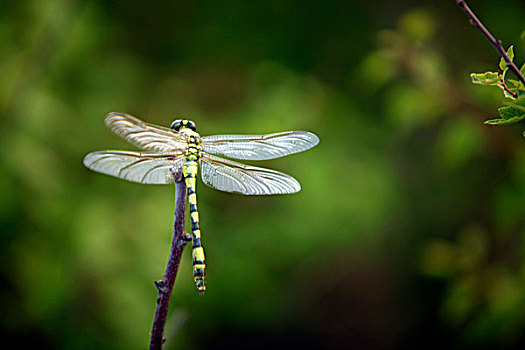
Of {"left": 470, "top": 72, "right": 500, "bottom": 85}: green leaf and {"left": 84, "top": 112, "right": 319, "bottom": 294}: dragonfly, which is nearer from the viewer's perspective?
{"left": 470, "top": 72, "right": 500, "bottom": 85}: green leaf

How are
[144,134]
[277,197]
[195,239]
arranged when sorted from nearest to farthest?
1. [195,239]
2. [144,134]
3. [277,197]

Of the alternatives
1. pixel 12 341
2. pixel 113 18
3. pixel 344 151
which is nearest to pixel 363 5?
pixel 344 151

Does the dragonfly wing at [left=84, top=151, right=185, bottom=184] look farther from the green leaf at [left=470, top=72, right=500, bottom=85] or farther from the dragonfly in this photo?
the green leaf at [left=470, top=72, right=500, bottom=85]

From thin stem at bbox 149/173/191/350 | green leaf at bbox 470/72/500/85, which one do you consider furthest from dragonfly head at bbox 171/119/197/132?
green leaf at bbox 470/72/500/85

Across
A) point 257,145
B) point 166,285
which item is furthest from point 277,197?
point 166,285

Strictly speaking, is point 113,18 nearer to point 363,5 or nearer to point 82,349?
point 363,5

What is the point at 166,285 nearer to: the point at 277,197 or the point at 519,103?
the point at 519,103
